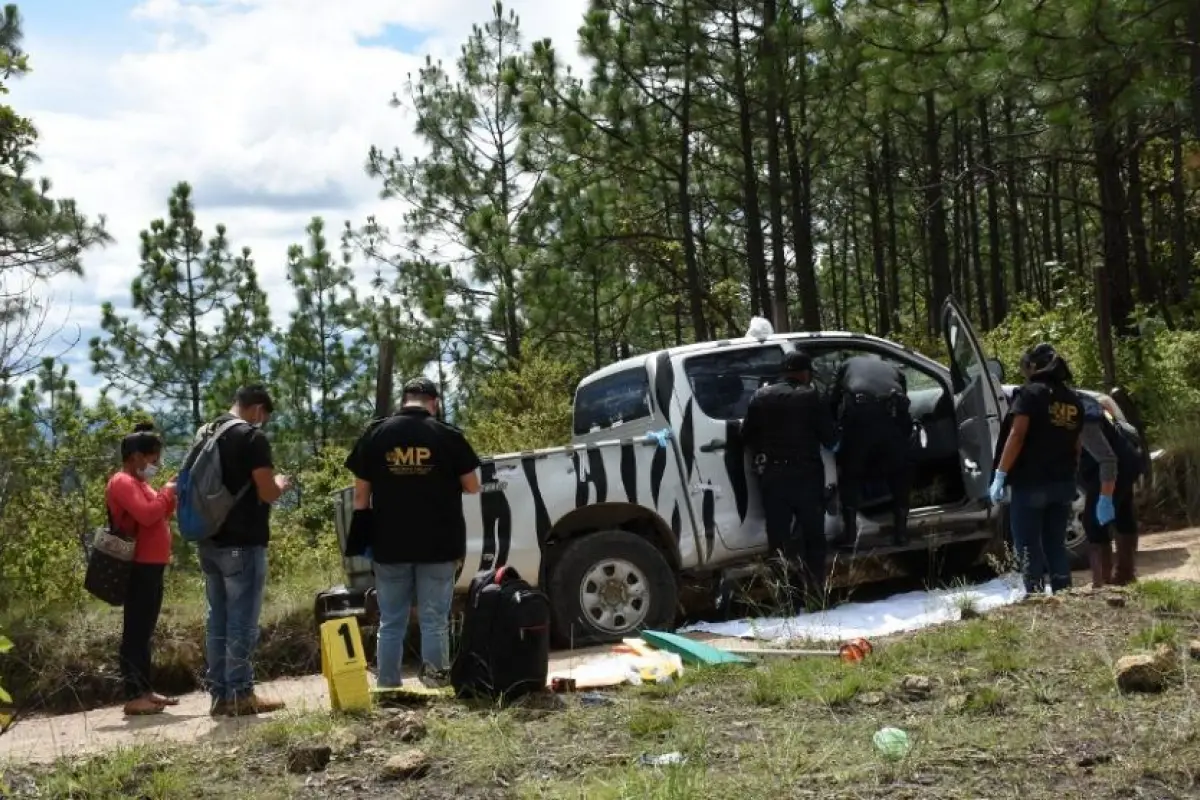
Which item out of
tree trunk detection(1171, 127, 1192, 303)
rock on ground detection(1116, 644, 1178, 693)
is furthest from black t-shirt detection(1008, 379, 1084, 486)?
tree trunk detection(1171, 127, 1192, 303)

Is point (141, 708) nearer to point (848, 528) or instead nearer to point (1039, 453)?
point (848, 528)

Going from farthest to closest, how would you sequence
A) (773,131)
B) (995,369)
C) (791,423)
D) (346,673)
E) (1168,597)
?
1. (773,131)
2. (995,369)
3. (791,423)
4. (1168,597)
5. (346,673)

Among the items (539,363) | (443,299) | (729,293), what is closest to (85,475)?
(539,363)

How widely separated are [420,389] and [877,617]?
3.51m

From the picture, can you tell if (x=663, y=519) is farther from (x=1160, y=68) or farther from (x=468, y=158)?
(x=468, y=158)

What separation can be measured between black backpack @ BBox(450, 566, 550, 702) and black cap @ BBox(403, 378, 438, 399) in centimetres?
117

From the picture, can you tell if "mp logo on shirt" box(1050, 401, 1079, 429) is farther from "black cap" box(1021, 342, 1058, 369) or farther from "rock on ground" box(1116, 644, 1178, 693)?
"rock on ground" box(1116, 644, 1178, 693)

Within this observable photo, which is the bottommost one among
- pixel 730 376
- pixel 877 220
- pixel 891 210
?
pixel 730 376

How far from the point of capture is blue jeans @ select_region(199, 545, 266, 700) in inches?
283

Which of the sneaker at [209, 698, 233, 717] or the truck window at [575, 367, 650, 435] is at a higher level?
the truck window at [575, 367, 650, 435]

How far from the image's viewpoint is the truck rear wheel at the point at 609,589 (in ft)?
27.1

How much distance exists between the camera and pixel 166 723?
23.9 ft

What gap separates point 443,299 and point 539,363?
1023 cm

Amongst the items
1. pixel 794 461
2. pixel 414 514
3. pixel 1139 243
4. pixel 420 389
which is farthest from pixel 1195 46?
pixel 1139 243
